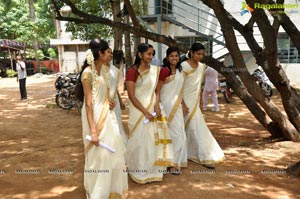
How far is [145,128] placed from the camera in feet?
12.1

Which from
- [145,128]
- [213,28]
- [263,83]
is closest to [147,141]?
[145,128]

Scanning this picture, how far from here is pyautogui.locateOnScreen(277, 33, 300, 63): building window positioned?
12.7 m

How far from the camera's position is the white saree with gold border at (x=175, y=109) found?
396cm

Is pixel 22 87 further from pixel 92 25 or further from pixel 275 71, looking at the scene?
pixel 275 71

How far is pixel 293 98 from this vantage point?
4984mm

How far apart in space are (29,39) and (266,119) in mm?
21603

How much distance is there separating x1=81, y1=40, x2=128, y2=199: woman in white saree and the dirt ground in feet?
1.50

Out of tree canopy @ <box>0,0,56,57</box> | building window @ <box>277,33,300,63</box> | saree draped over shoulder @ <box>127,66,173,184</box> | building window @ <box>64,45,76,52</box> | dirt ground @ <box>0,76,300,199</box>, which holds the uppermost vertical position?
tree canopy @ <box>0,0,56,57</box>

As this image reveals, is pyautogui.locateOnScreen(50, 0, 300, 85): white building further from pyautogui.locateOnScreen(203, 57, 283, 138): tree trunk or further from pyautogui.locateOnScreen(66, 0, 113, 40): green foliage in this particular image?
pyautogui.locateOnScreen(203, 57, 283, 138): tree trunk

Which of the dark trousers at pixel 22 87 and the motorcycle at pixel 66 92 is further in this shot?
the dark trousers at pixel 22 87

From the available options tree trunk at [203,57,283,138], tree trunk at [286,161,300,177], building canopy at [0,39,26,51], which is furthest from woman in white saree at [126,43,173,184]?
building canopy at [0,39,26,51]

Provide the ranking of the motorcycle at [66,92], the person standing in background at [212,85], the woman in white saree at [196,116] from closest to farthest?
the woman in white saree at [196,116], the person standing in background at [212,85], the motorcycle at [66,92]

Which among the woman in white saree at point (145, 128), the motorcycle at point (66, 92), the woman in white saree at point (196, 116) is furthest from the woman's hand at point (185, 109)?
the motorcycle at point (66, 92)

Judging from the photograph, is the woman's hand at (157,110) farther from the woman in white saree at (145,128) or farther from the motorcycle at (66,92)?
the motorcycle at (66,92)
